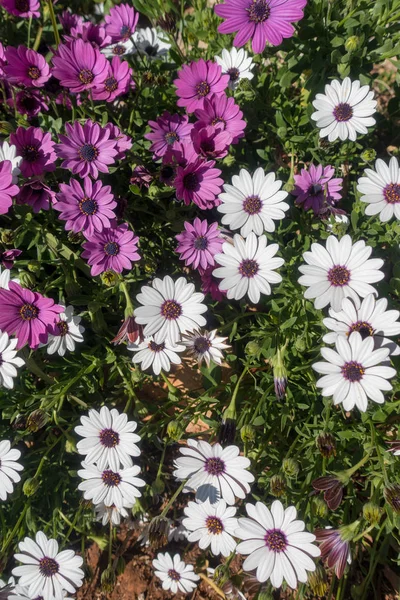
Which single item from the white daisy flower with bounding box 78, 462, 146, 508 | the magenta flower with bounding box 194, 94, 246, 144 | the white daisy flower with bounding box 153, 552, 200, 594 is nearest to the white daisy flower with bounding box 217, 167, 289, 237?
the magenta flower with bounding box 194, 94, 246, 144

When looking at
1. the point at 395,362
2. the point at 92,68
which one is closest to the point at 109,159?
the point at 92,68

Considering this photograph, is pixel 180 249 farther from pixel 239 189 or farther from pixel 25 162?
pixel 25 162

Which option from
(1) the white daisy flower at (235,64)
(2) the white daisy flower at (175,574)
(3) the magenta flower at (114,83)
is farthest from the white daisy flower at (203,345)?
(1) the white daisy flower at (235,64)

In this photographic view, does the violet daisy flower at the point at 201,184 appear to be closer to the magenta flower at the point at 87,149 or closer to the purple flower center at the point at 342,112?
the magenta flower at the point at 87,149

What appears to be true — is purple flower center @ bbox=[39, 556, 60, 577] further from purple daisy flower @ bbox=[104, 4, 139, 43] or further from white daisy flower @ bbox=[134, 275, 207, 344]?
purple daisy flower @ bbox=[104, 4, 139, 43]

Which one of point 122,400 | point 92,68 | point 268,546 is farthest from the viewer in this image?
point 122,400

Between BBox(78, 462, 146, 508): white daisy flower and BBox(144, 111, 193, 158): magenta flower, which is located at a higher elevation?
BBox(144, 111, 193, 158): magenta flower
